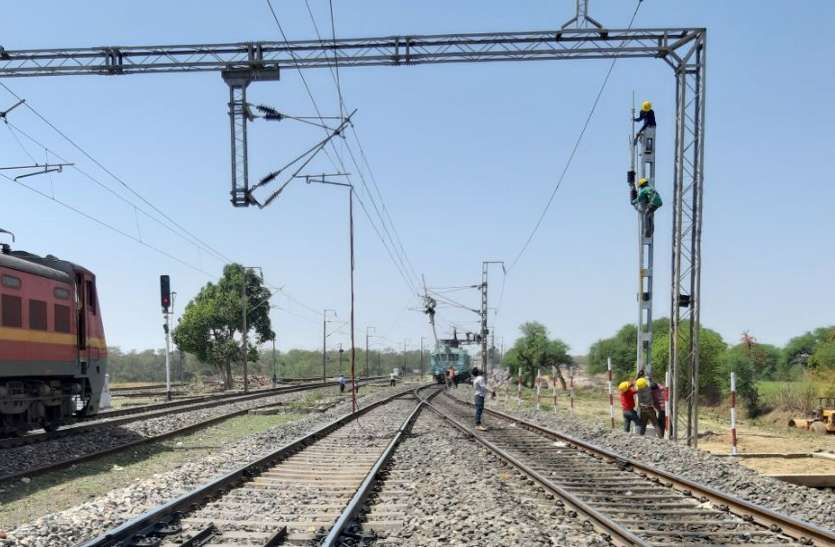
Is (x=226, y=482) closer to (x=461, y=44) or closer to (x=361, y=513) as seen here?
(x=361, y=513)

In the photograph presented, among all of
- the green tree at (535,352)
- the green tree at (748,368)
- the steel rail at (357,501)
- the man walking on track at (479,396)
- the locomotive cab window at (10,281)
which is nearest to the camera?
the steel rail at (357,501)

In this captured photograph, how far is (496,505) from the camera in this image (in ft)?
30.8

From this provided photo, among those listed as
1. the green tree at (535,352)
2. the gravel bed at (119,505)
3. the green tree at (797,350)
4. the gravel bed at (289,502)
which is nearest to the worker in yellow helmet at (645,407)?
the gravel bed at (289,502)

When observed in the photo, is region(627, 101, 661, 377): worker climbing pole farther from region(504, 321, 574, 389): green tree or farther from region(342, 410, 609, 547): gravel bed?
region(504, 321, 574, 389): green tree

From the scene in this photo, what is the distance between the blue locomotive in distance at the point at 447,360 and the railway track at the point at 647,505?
5203cm

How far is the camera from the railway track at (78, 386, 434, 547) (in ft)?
24.6

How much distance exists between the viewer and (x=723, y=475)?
11.9 meters

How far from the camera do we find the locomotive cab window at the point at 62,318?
18.0 meters

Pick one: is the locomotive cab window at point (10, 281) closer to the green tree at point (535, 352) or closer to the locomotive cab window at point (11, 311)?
the locomotive cab window at point (11, 311)

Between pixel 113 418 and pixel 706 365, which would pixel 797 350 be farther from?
pixel 113 418

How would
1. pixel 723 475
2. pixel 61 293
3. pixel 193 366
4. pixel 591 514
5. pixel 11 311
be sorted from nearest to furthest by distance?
pixel 591 514 < pixel 723 475 < pixel 11 311 < pixel 61 293 < pixel 193 366

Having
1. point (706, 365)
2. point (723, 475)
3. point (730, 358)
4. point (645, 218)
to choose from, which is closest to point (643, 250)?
point (645, 218)

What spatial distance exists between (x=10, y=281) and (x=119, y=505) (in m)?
8.28

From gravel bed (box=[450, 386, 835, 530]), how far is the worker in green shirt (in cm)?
548
